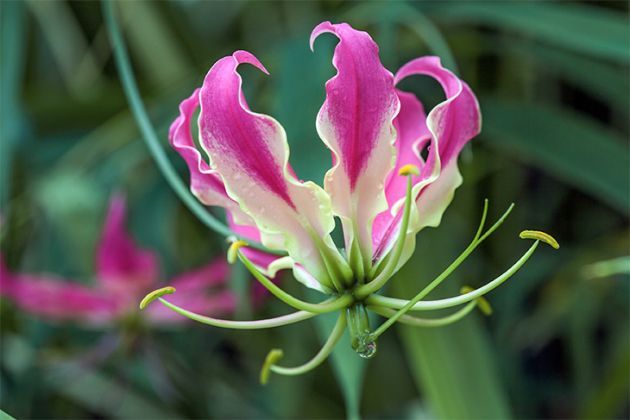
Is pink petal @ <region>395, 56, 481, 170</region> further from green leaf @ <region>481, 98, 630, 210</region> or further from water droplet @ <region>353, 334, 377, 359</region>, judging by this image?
green leaf @ <region>481, 98, 630, 210</region>

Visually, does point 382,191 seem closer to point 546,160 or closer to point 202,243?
point 546,160

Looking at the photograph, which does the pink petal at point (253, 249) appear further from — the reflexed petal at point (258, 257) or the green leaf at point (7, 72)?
the green leaf at point (7, 72)

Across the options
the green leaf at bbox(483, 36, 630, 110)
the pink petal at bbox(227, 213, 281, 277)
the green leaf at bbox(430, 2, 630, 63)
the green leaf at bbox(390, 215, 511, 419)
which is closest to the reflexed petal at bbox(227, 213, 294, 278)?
the pink petal at bbox(227, 213, 281, 277)

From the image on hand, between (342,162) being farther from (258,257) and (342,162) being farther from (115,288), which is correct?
(115,288)

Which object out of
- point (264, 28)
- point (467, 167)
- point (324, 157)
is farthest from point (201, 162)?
point (264, 28)

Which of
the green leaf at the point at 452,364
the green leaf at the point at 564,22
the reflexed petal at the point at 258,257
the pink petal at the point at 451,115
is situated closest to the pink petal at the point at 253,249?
the reflexed petal at the point at 258,257

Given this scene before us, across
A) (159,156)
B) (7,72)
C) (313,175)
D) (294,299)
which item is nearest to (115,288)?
(7,72)
